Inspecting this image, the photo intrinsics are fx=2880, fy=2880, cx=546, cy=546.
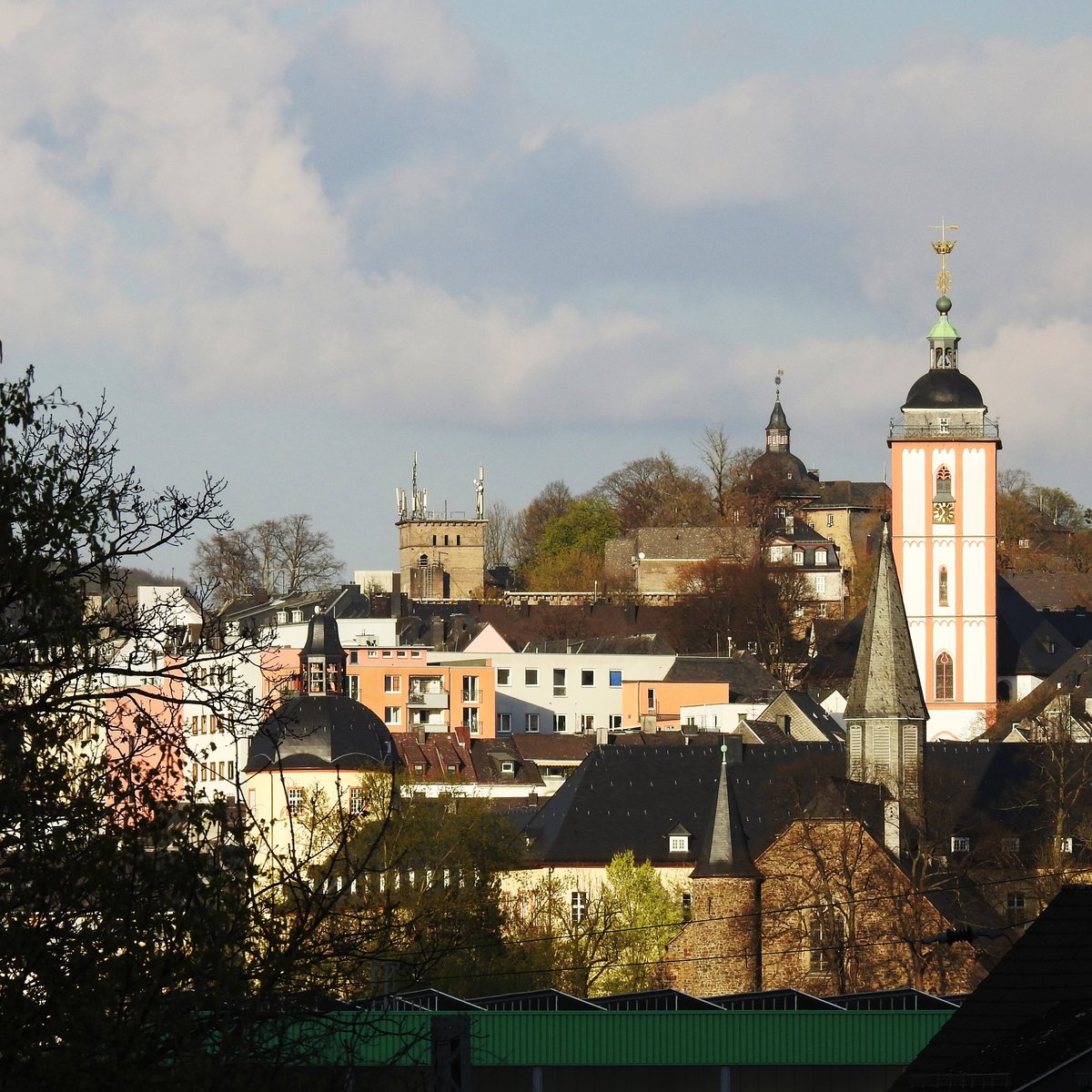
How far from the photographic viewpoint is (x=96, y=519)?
18.1m

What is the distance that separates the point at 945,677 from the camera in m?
100

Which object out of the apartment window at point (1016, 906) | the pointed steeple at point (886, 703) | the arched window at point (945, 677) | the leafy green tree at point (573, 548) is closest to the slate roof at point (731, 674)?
the arched window at point (945, 677)

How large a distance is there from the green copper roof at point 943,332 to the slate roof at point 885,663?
26.4m

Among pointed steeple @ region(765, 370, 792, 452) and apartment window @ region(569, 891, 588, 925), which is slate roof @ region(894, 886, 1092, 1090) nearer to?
apartment window @ region(569, 891, 588, 925)

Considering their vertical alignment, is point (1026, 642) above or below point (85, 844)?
above

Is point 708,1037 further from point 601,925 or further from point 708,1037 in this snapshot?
point 601,925

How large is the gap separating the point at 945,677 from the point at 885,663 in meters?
21.7

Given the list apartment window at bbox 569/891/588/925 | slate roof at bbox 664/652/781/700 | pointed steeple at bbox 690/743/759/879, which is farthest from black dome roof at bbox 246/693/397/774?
slate roof at bbox 664/652/781/700

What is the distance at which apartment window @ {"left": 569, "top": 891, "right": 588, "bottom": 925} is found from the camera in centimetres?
6544

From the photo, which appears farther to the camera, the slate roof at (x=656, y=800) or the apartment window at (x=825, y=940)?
the slate roof at (x=656, y=800)

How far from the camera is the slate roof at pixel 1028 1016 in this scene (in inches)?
779

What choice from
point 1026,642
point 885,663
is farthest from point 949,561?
point 885,663

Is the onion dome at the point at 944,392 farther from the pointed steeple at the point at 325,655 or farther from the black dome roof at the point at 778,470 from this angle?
the black dome roof at the point at 778,470

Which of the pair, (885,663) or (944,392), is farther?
(944,392)
